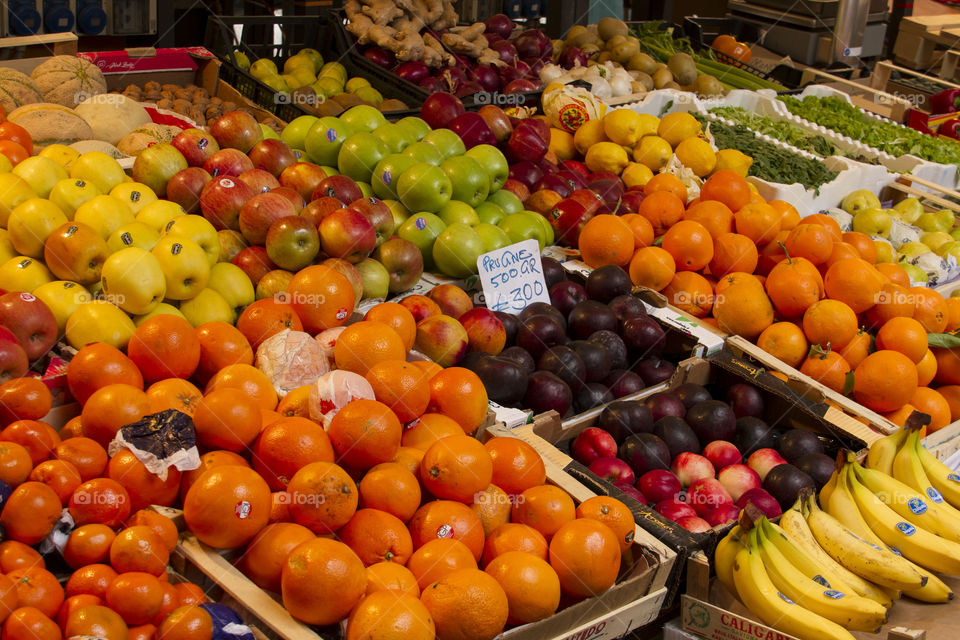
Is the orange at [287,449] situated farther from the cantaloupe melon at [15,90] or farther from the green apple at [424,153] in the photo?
the cantaloupe melon at [15,90]

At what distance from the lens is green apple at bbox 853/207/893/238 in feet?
13.1

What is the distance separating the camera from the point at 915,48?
324 inches

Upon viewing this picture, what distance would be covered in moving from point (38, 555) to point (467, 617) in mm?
842

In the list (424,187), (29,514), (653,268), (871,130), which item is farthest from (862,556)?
(871,130)

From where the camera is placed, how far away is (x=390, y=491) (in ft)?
5.86

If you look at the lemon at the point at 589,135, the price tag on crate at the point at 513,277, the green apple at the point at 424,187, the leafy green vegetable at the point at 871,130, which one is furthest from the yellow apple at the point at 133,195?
the leafy green vegetable at the point at 871,130

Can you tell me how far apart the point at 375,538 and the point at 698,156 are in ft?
9.80

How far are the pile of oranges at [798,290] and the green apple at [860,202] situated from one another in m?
0.67

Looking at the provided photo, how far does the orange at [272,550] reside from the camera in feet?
5.44

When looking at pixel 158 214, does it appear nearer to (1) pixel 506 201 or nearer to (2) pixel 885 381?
(1) pixel 506 201

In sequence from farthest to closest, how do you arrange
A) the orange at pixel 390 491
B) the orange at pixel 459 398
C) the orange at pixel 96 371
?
the orange at pixel 459 398
the orange at pixel 96 371
the orange at pixel 390 491

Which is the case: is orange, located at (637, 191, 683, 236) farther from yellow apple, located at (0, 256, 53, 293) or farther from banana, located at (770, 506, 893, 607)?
yellow apple, located at (0, 256, 53, 293)

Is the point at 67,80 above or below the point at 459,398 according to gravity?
above

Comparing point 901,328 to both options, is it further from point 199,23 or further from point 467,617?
point 199,23
